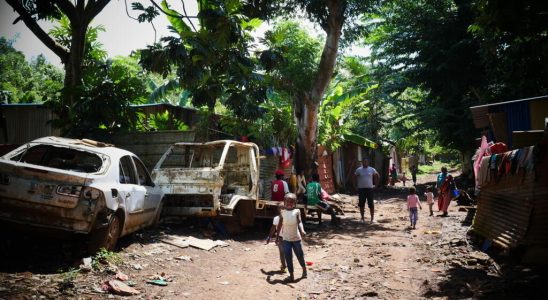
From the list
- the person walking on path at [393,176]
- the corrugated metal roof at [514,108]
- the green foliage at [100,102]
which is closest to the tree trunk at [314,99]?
the corrugated metal roof at [514,108]

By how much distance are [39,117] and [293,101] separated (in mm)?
9799

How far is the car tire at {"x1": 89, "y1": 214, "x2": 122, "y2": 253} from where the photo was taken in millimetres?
5566

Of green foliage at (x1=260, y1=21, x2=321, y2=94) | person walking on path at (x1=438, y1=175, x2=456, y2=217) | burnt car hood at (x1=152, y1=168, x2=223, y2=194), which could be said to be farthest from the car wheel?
person walking on path at (x1=438, y1=175, x2=456, y2=217)

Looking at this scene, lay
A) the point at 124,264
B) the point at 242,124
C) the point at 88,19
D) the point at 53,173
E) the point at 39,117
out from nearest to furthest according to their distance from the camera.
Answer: the point at 53,173
the point at 124,264
the point at 88,19
the point at 242,124
the point at 39,117

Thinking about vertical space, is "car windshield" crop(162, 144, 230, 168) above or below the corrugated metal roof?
below

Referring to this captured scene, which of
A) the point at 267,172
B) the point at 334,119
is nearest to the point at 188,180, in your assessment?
the point at 267,172

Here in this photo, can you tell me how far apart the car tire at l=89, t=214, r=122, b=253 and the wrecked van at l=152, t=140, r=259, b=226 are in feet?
6.99

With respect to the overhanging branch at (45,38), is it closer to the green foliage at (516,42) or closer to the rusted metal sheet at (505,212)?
the green foliage at (516,42)

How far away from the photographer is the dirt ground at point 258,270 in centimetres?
488

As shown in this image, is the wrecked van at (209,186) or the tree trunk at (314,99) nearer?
the wrecked van at (209,186)

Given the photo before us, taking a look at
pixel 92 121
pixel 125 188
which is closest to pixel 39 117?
pixel 92 121

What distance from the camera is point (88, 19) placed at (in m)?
10.3

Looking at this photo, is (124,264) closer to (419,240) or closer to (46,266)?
(46,266)

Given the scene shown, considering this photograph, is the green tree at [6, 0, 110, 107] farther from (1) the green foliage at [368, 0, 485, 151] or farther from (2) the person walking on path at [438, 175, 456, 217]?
(1) the green foliage at [368, 0, 485, 151]
